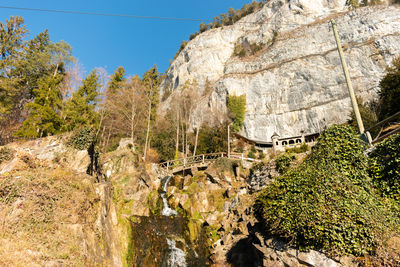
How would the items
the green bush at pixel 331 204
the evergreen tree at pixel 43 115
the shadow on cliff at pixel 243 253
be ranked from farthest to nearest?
the evergreen tree at pixel 43 115
the shadow on cliff at pixel 243 253
the green bush at pixel 331 204

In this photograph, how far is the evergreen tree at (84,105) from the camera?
903 inches

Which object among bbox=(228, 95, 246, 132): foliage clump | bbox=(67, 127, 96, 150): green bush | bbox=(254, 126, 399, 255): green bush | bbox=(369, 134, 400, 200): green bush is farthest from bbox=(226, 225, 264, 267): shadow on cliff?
bbox=(228, 95, 246, 132): foliage clump

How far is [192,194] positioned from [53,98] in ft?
55.7

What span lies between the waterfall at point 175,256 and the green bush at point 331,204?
5.99 m

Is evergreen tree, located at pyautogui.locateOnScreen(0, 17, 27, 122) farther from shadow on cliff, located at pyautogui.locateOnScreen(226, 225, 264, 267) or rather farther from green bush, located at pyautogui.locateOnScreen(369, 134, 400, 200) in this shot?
green bush, located at pyautogui.locateOnScreen(369, 134, 400, 200)

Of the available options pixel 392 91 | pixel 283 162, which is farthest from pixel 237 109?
pixel 283 162

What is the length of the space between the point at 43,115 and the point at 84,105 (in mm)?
5279

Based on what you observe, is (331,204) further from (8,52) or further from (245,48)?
(245,48)

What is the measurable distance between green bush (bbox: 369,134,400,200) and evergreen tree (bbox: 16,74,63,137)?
23247 millimetres

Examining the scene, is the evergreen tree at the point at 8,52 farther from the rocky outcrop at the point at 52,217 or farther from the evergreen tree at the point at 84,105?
the rocky outcrop at the point at 52,217

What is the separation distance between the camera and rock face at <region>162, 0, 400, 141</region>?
3781cm

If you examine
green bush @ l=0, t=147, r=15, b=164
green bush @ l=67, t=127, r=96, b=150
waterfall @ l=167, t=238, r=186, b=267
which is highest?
green bush @ l=67, t=127, r=96, b=150

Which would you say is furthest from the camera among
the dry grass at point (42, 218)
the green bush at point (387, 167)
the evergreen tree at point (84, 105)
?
the evergreen tree at point (84, 105)

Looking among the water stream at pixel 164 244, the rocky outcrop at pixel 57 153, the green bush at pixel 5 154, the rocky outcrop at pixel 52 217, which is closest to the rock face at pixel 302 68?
the water stream at pixel 164 244
